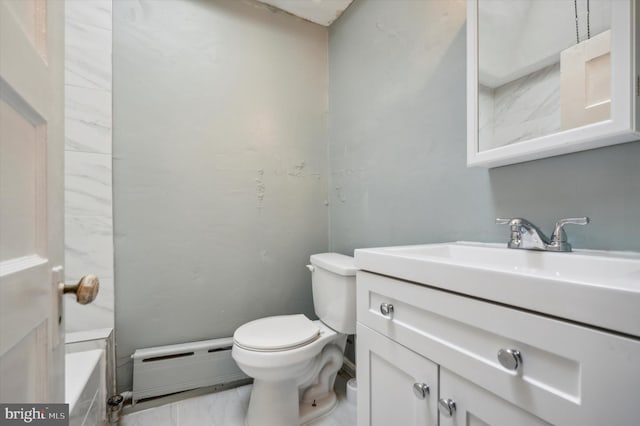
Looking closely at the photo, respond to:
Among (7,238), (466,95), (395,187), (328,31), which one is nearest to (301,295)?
(395,187)

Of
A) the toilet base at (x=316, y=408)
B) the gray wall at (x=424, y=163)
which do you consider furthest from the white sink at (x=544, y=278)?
the toilet base at (x=316, y=408)

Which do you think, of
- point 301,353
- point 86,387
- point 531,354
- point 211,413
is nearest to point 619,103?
point 531,354

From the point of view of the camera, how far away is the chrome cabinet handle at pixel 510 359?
0.53 m

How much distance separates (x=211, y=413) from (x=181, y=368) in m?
0.27

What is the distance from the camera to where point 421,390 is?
0.71 meters

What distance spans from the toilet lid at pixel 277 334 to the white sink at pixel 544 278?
1.78ft

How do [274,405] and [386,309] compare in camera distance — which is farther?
[274,405]

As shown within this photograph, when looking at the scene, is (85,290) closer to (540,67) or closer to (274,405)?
(274,405)

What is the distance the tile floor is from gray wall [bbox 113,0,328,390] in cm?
22

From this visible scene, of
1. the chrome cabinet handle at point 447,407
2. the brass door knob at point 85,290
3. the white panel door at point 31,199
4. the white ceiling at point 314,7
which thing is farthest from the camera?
the white ceiling at point 314,7

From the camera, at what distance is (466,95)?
109 centimetres

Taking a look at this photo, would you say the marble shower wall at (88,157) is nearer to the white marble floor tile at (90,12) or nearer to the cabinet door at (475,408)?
the white marble floor tile at (90,12)

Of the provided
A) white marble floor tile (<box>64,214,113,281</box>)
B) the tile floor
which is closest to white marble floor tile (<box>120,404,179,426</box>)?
the tile floor

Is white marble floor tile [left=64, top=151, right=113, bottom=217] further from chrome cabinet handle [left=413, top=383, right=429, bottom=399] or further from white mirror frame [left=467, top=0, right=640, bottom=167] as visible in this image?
white mirror frame [left=467, top=0, right=640, bottom=167]
